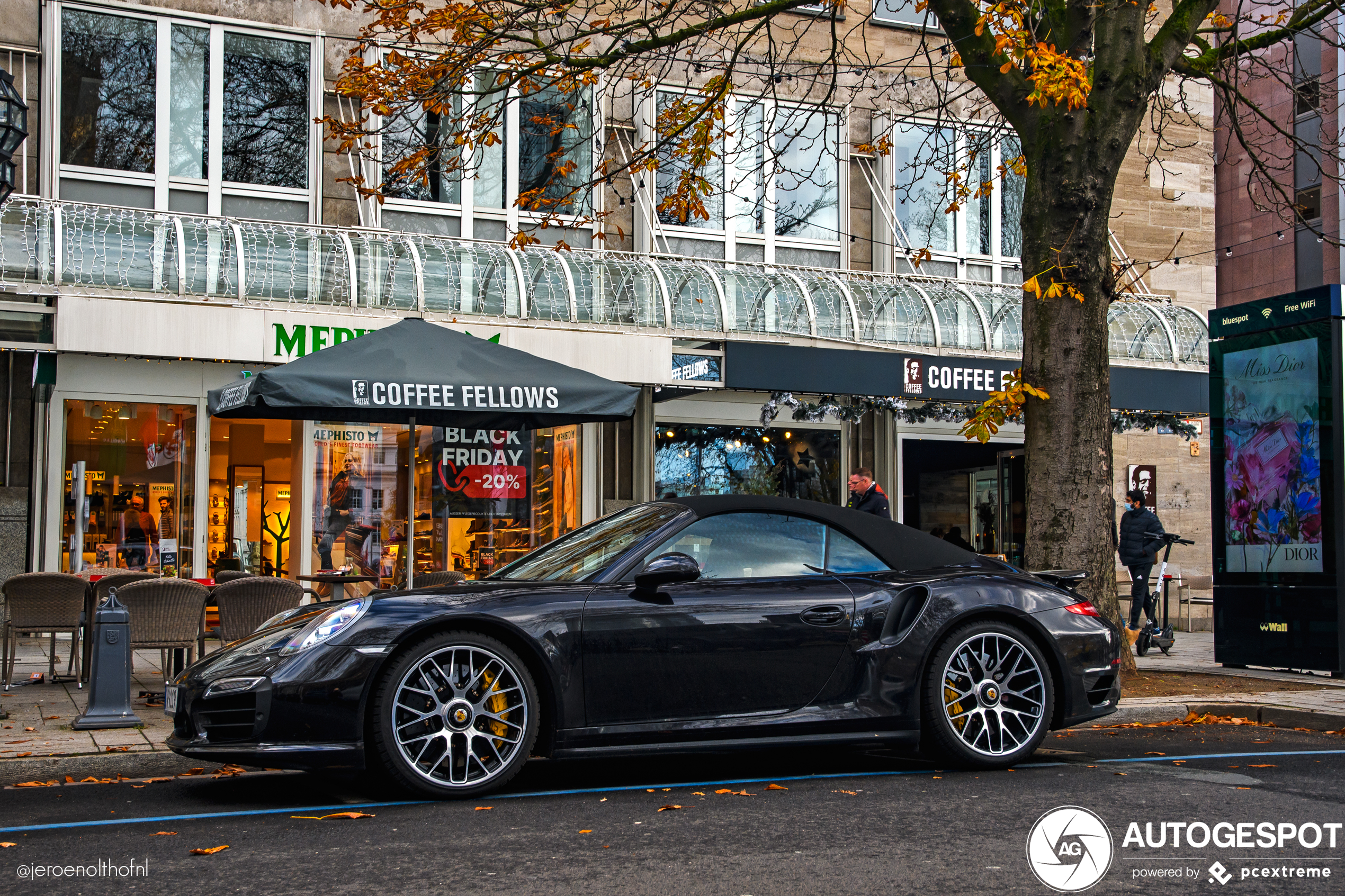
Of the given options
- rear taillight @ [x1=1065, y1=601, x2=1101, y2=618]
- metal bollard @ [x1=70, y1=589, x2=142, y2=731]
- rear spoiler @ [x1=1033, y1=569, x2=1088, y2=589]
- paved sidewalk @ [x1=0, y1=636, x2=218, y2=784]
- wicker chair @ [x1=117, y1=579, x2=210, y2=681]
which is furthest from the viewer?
wicker chair @ [x1=117, y1=579, x2=210, y2=681]

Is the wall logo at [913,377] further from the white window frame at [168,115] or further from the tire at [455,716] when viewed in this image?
the tire at [455,716]

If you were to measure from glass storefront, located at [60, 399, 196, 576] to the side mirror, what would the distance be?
10.3m

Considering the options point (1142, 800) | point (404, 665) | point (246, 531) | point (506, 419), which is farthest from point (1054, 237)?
point (246, 531)

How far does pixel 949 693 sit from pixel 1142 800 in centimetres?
107

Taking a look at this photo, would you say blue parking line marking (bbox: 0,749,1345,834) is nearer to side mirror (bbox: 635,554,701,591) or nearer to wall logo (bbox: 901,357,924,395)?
side mirror (bbox: 635,554,701,591)

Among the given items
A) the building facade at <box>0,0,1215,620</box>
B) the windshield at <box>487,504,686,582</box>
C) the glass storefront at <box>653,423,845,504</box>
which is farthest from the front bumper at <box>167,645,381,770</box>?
the glass storefront at <box>653,423,845,504</box>

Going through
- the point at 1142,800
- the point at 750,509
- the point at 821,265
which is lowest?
the point at 1142,800

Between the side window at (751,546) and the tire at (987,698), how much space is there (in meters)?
0.79

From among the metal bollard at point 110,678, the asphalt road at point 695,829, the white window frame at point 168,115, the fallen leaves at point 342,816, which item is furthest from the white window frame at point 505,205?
the fallen leaves at point 342,816

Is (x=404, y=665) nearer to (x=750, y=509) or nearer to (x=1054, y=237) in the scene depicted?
(x=750, y=509)

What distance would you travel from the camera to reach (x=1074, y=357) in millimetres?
9906

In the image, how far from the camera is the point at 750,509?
20.9 feet

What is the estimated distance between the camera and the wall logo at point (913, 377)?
14953 millimetres

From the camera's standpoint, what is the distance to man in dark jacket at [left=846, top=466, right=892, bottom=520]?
44.1 ft
